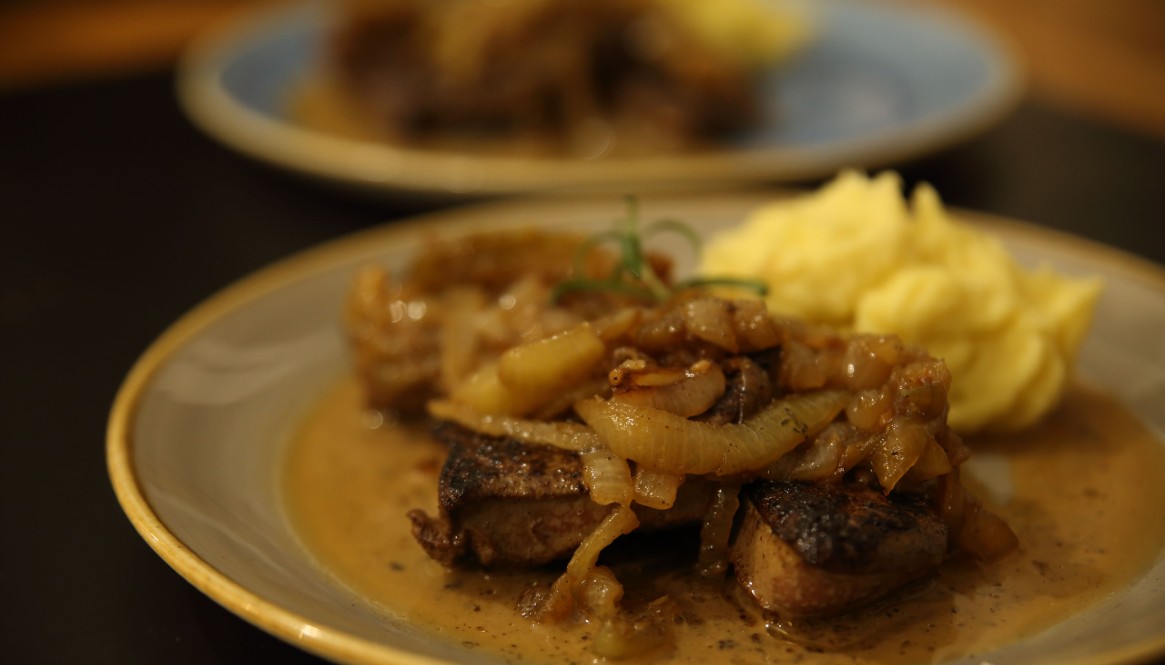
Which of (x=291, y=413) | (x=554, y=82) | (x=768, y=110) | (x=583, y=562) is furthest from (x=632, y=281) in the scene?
(x=768, y=110)

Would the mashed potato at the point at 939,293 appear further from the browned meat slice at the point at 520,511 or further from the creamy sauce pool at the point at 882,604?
the browned meat slice at the point at 520,511

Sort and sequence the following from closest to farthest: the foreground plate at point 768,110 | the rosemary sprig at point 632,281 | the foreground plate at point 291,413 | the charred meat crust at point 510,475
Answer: the foreground plate at point 291,413
the charred meat crust at point 510,475
the rosemary sprig at point 632,281
the foreground plate at point 768,110

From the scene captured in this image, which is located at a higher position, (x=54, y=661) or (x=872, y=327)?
(x=872, y=327)

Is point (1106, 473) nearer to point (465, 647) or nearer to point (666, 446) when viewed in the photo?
point (666, 446)

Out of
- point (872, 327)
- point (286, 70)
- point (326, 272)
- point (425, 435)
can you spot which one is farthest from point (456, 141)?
point (872, 327)

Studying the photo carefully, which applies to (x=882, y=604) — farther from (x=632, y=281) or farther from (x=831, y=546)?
(x=632, y=281)

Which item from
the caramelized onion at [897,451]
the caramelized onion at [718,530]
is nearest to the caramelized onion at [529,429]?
the caramelized onion at [718,530]
